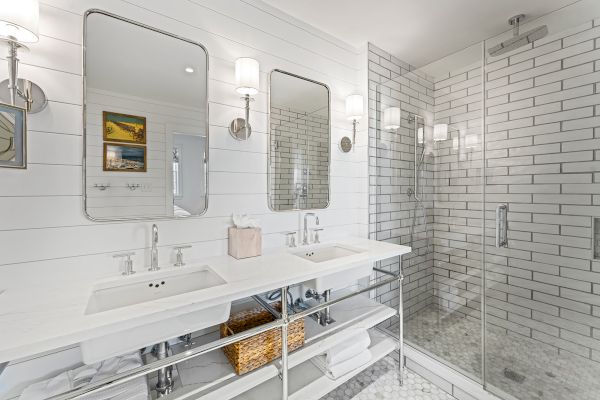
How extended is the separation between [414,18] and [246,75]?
1.39 metres

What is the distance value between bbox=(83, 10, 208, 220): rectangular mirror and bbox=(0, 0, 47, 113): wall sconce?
0.60ft

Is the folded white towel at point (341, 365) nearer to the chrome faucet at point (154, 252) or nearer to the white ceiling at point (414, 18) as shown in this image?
the chrome faucet at point (154, 252)

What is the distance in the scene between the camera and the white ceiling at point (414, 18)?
180 cm

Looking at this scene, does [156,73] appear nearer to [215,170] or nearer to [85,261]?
[215,170]

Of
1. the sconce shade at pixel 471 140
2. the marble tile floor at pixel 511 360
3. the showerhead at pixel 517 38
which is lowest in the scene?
the marble tile floor at pixel 511 360

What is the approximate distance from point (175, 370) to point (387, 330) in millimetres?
1751

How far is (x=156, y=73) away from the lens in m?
1.42

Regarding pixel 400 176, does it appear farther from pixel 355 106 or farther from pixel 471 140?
pixel 355 106

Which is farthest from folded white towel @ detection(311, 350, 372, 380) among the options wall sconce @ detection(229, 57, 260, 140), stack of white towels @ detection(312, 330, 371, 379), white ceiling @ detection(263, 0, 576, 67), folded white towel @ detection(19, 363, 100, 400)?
white ceiling @ detection(263, 0, 576, 67)

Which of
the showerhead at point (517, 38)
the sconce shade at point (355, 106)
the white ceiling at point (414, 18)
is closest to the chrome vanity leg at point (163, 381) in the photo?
the sconce shade at point (355, 106)

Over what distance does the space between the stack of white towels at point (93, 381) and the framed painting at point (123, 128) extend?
1.04 m

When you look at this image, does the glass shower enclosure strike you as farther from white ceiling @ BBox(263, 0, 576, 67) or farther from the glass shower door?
white ceiling @ BBox(263, 0, 576, 67)

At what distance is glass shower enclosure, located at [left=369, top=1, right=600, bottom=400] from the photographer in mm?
1678

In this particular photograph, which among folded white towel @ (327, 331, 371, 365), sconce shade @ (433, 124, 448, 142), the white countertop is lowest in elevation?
folded white towel @ (327, 331, 371, 365)
